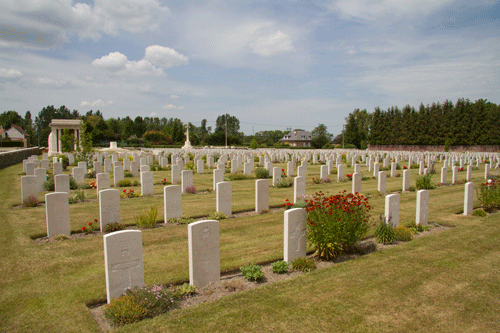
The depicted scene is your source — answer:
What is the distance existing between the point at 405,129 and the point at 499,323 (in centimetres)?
6741

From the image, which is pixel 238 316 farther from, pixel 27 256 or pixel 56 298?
pixel 27 256

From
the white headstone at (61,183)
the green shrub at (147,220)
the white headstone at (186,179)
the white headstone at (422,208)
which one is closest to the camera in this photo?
the green shrub at (147,220)

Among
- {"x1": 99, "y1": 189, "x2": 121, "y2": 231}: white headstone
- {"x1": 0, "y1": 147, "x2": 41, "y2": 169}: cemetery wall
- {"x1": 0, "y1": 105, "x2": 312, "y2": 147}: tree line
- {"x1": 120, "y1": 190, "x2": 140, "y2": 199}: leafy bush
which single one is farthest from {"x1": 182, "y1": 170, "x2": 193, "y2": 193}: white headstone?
{"x1": 0, "y1": 105, "x2": 312, "y2": 147}: tree line

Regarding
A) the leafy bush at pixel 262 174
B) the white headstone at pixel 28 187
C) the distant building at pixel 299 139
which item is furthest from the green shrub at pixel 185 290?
the distant building at pixel 299 139

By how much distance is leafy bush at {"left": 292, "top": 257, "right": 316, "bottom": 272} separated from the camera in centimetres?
604

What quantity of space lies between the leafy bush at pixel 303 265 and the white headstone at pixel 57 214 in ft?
19.1

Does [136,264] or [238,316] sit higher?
[136,264]

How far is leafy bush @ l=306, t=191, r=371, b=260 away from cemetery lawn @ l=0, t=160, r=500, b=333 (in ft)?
1.46

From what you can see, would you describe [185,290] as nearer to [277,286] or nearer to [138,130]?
[277,286]

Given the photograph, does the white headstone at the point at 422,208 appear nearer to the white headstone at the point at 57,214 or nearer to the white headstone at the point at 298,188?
the white headstone at the point at 298,188

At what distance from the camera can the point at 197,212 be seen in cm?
1052

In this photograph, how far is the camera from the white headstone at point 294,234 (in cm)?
623

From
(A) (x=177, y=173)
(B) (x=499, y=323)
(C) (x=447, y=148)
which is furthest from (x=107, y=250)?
(C) (x=447, y=148)

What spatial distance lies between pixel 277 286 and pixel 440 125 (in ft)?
215
